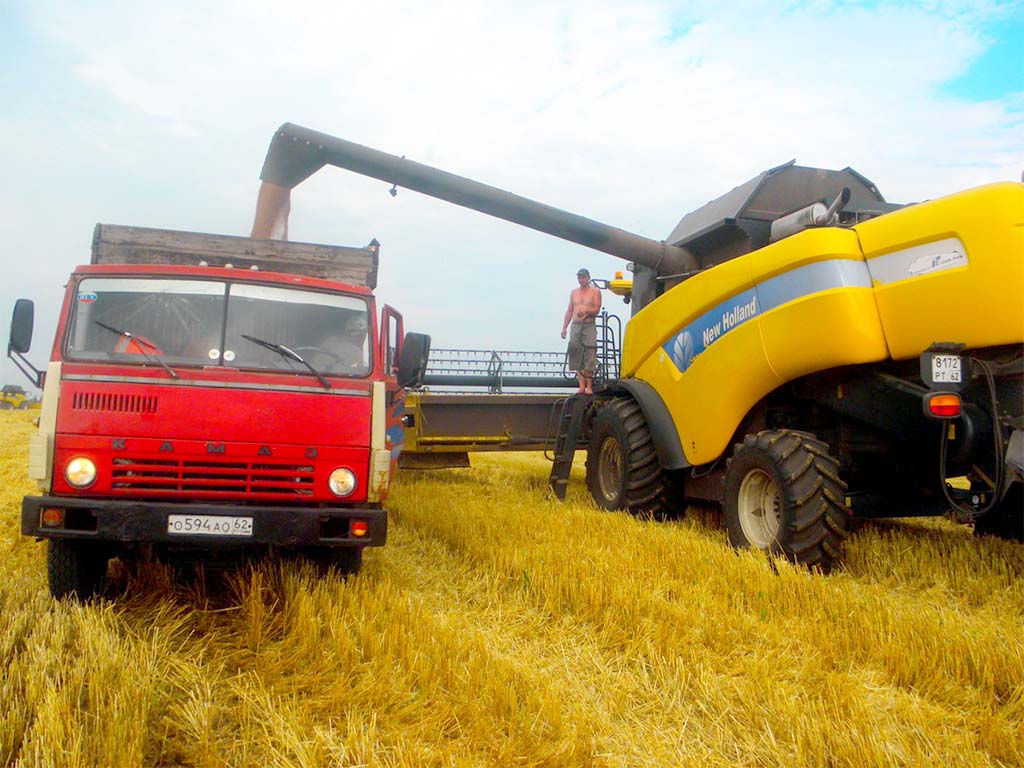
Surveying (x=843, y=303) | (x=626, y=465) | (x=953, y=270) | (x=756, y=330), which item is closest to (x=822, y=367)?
(x=843, y=303)

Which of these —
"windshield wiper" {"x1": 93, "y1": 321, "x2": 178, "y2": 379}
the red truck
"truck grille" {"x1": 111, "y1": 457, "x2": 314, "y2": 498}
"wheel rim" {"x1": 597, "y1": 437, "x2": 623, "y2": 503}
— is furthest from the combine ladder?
"windshield wiper" {"x1": 93, "y1": 321, "x2": 178, "y2": 379}

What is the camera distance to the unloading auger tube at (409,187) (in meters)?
7.55

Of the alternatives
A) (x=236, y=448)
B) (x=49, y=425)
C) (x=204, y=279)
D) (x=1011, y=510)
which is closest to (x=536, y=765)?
(x=236, y=448)

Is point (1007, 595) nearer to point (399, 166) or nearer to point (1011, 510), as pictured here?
point (1011, 510)

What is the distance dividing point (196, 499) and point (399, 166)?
5059mm

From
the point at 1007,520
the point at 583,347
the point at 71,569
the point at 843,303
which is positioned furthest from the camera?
the point at 583,347

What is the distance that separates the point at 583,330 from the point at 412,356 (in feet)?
13.7

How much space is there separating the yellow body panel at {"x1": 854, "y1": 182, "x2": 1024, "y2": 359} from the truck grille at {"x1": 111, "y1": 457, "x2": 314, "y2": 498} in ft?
10.5

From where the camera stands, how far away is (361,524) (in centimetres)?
404

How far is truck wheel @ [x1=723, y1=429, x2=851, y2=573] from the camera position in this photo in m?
4.54

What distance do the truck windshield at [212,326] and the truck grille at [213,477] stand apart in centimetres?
55

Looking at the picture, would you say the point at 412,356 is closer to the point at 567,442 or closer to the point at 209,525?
the point at 209,525

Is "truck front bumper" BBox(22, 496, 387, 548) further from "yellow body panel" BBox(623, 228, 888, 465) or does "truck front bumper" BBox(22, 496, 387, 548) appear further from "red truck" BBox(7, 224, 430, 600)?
"yellow body panel" BBox(623, 228, 888, 465)

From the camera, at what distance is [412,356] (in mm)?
4902
